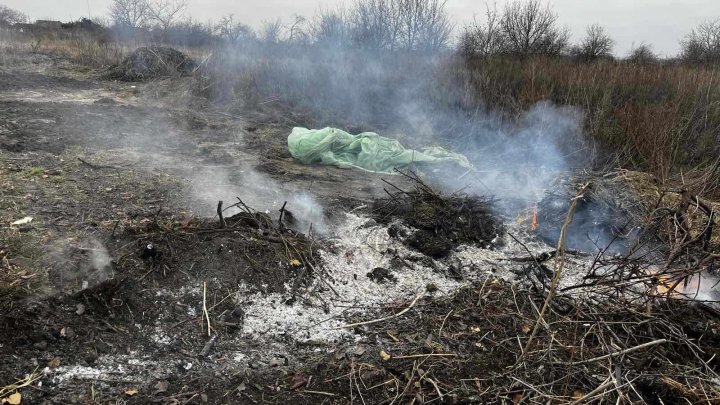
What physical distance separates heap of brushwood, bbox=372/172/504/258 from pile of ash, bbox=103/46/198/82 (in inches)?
375

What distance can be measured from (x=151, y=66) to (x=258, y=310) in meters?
11.9

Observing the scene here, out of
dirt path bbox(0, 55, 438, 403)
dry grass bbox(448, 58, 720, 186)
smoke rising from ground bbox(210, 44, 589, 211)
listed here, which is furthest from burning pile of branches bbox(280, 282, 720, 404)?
dry grass bbox(448, 58, 720, 186)

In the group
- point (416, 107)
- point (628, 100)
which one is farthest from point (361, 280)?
point (628, 100)

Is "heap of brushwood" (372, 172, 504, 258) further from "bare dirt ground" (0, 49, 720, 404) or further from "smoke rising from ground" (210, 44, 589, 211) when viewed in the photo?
"smoke rising from ground" (210, 44, 589, 211)

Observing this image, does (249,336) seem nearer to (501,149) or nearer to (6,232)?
(6,232)

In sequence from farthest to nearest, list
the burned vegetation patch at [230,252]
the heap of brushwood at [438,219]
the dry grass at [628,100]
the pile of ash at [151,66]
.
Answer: the pile of ash at [151,66] → the dry grass at [628,100] → the heap of brushwood at [438,219] → the burned vegetation patch at [230,252]

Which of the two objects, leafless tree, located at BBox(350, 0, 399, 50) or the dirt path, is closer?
the dirt path

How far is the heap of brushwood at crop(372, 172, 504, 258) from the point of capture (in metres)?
4.60

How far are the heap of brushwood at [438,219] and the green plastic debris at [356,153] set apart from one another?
1.75 m

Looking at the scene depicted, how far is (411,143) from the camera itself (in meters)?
8.82

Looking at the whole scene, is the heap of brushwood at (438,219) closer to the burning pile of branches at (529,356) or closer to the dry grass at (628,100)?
the burning pile of branches at (529,356)

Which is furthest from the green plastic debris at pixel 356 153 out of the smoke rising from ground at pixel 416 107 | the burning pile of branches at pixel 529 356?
the burning pile of branches at pixel 529 356

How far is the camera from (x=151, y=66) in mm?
12992

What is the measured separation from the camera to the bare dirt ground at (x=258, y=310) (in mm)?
2684
